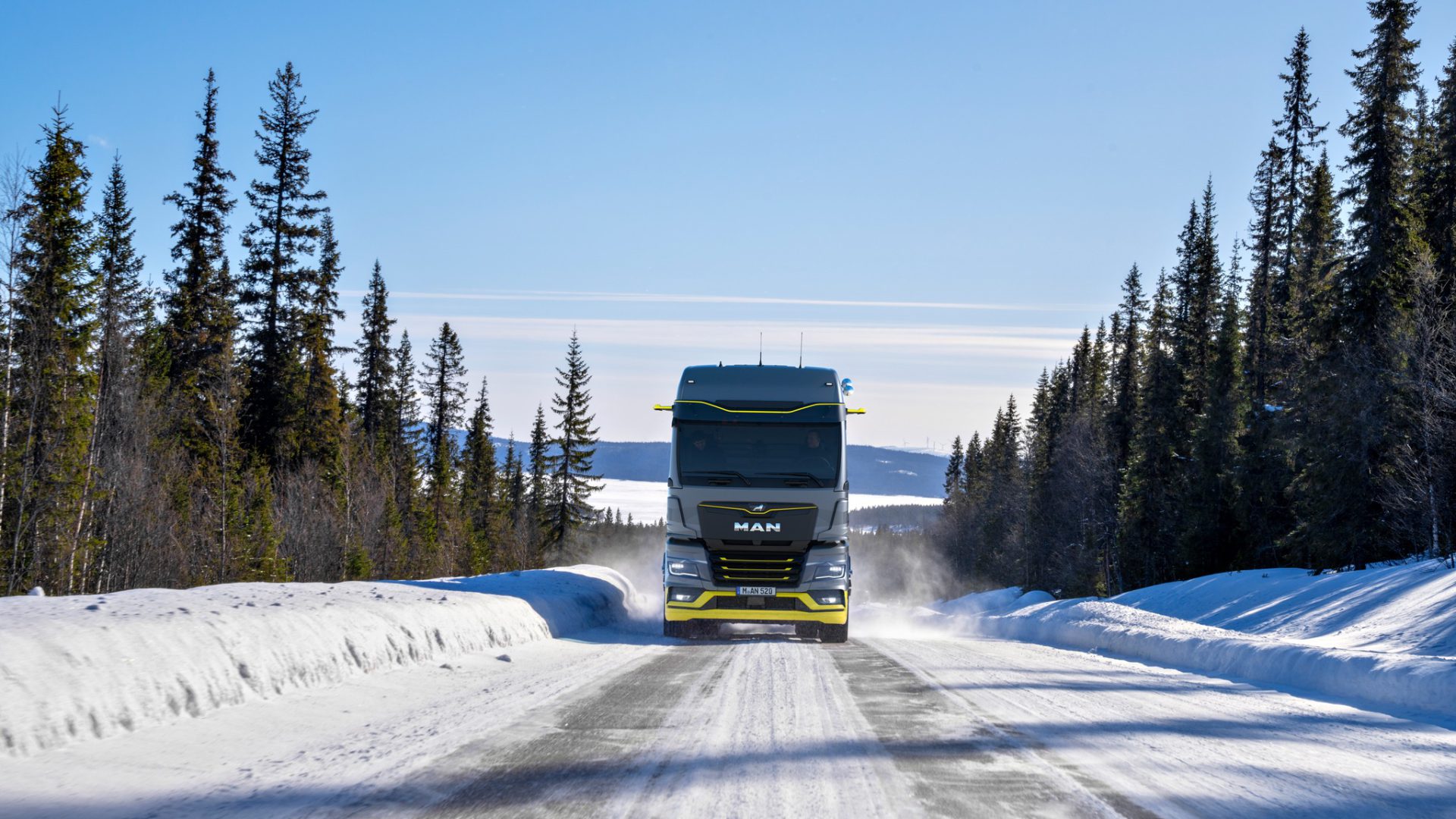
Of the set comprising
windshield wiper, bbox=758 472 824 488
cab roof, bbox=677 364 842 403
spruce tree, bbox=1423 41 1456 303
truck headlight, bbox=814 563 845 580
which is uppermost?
spruce tree, bbox=1423 41 1456 303

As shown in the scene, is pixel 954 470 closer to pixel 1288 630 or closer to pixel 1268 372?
pixel 1268 372

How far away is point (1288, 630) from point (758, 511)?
419 inches

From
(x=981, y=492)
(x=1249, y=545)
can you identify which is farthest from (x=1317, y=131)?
(x=981, y=492)

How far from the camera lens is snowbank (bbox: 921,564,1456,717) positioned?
9.56m

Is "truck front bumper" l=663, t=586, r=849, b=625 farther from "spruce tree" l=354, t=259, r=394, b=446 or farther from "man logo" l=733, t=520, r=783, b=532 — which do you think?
"spruce tree" l=354, t=259, r=394, b=446

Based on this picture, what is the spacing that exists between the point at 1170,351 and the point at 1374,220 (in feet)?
80.9

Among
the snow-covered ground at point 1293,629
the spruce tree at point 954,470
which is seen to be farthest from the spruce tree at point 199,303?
the spruce tree at point 954,470

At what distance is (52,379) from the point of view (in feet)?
91.1

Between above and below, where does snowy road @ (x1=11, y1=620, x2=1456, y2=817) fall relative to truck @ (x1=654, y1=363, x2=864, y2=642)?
below

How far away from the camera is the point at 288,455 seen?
43688 mm


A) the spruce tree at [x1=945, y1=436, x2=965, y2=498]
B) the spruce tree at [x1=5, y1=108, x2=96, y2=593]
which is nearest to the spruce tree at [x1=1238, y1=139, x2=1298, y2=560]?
the spruce tree at [x1=5, y1=108, x2=96, y2=593]

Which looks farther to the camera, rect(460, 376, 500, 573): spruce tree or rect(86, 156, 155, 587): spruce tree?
rect(460, 376, 500, 573): spruce tree

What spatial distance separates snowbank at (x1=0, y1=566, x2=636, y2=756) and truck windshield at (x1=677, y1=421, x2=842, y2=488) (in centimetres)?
401

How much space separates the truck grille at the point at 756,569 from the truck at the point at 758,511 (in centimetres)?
1
